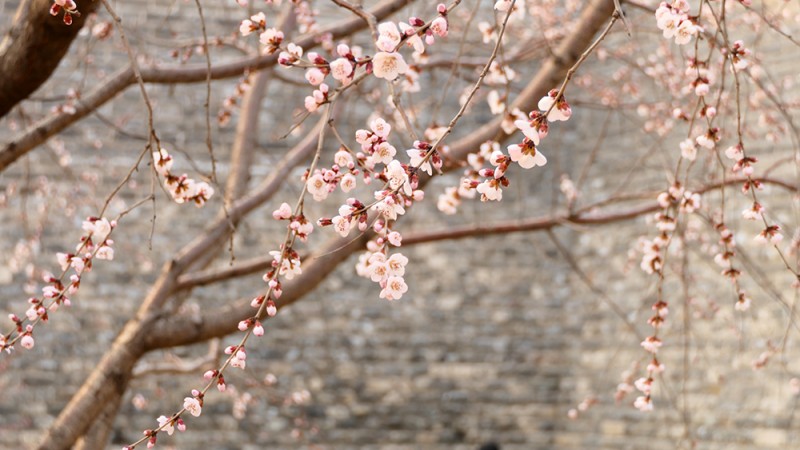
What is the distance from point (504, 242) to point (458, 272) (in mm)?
360

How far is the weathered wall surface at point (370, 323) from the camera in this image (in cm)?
603

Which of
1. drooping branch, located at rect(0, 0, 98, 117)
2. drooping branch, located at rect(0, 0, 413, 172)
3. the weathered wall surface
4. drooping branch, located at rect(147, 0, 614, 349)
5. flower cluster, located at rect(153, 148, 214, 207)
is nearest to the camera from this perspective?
flower cluster, located at rect(153, 148, 214, 207)

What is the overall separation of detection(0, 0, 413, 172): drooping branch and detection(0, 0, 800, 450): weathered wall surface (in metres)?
3.15

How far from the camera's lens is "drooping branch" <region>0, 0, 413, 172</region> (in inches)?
102

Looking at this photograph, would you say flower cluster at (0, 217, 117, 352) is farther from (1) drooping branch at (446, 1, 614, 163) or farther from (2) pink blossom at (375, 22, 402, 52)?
(1) drooping branch at (446, 1, 614, 163)

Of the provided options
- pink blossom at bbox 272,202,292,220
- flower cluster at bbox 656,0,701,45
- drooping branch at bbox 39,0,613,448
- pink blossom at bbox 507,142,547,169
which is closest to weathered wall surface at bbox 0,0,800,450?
drooping branch at bbox 39,0,613,448

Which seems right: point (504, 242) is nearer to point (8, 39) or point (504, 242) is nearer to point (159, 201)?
point (159, 201)

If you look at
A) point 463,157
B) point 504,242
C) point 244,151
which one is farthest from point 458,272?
point 463,157

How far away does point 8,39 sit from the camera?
230 cm

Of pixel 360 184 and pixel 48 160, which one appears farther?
pixel 360 184

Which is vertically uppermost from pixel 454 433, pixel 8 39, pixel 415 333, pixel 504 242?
pixel 504 242

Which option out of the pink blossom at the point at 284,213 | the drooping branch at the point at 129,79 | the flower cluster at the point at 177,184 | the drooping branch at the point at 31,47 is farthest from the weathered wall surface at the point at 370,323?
the pink blossom at the point at 284,213

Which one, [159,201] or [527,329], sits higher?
[159,201]

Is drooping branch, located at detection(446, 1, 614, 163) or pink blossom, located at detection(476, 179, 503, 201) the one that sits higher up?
drooping branch, located at detection(446, 1, 614, 163)
